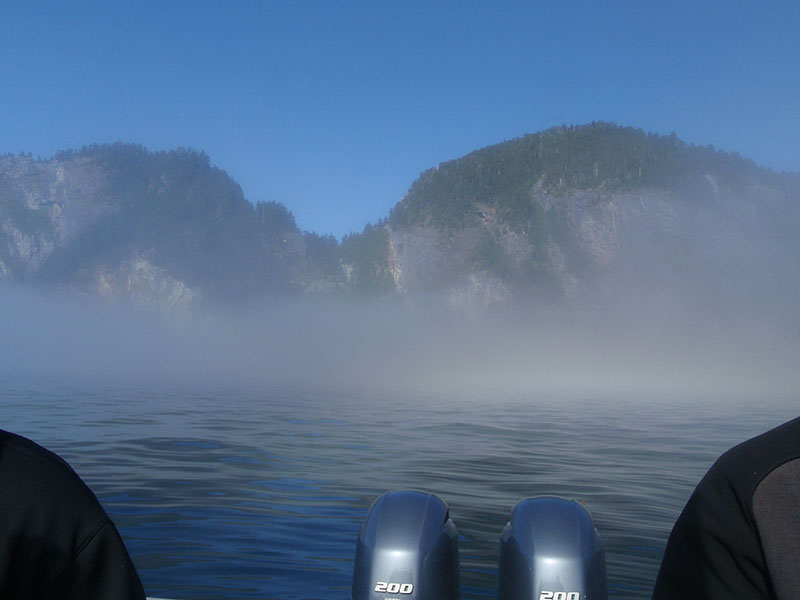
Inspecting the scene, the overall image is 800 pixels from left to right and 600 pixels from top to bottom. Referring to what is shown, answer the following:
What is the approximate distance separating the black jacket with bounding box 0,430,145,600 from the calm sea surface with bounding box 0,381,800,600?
352cm

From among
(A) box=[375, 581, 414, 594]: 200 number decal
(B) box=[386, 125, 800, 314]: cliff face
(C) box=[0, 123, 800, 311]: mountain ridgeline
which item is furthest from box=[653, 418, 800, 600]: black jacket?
(B) box=[386, 125, 800, 314]: cliff face

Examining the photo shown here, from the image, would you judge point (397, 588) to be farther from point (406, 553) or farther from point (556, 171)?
point (556, 171)

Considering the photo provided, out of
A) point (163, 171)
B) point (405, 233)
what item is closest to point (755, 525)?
point (405, 233)

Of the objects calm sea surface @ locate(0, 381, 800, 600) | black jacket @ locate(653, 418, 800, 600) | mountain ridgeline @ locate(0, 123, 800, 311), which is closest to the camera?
black jacket @ locate(653, 418, 800, 600)

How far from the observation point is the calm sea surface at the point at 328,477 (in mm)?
5094

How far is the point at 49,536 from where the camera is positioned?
1147 mm

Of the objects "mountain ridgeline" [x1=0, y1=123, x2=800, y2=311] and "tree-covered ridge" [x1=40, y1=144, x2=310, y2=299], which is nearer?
"mountain ridgeline" [x1=0, y1=123, x2=800, y2=311]

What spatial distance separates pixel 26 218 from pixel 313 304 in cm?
5801

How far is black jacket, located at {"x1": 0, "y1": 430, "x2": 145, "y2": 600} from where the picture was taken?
112cm

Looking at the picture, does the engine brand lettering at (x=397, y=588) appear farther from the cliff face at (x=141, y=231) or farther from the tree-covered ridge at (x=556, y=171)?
the cliff face at (x=141, y=231)

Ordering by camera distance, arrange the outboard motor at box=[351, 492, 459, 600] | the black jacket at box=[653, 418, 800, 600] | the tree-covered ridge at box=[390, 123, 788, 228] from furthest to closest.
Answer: the tree-covered ridge at box=[390, 123, 788, 228]
the outboard motor at box=[351, 492, 459, 600]
the black jacket at box=[653, 418, 800, 600]

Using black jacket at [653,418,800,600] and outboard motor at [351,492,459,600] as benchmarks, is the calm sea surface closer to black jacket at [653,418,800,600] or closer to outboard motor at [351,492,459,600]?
outboard motor at [351,492,459,600]

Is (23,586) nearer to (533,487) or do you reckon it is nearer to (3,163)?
(533,487)

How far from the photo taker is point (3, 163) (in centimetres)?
12556
